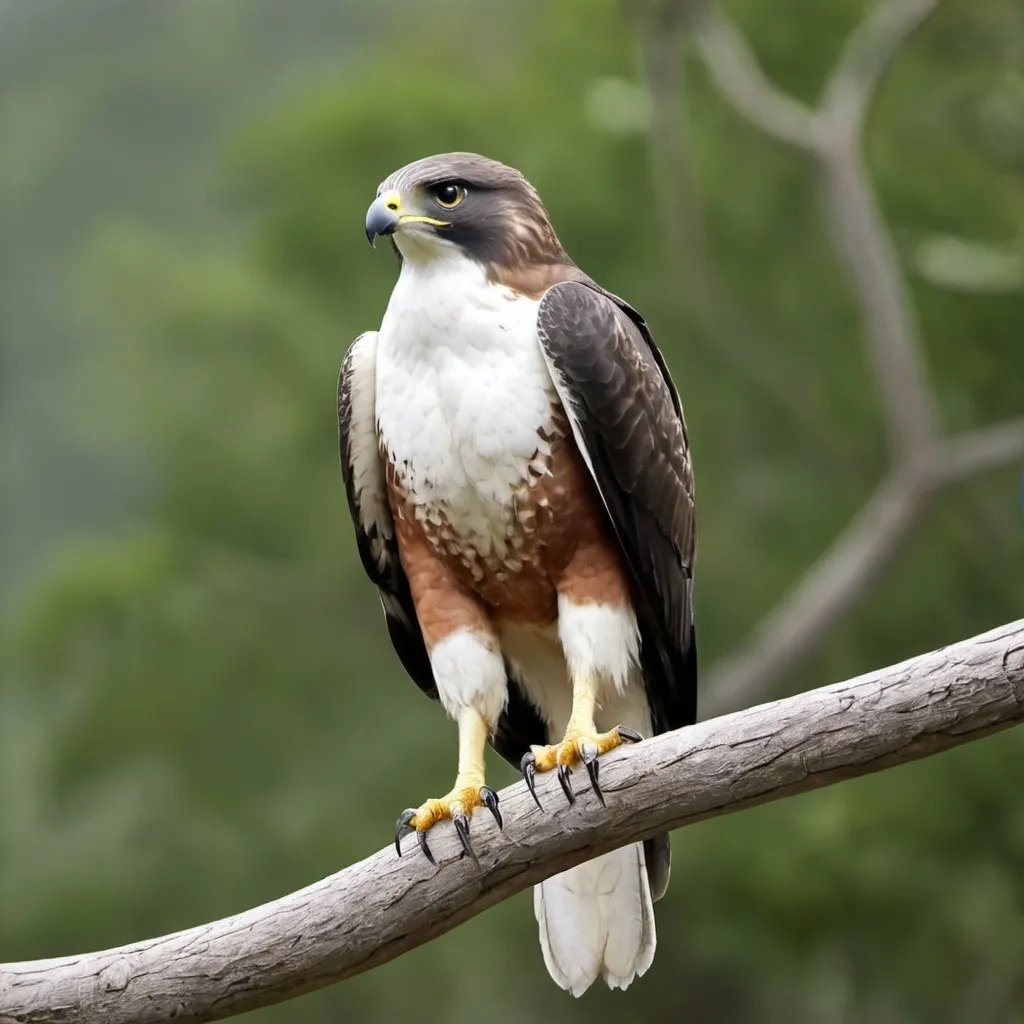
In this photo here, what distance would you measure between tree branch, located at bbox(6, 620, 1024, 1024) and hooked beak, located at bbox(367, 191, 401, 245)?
92 centimetres

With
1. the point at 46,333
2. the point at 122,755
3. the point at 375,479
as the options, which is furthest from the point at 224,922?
the point at 46,333

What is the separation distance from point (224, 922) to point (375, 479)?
824 mm

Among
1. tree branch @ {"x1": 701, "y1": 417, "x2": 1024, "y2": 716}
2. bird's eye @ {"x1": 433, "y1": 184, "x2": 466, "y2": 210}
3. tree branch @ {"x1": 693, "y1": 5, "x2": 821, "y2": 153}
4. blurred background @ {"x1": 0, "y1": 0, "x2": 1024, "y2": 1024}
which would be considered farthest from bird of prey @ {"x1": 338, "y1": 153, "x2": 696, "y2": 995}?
blurred background @ {"x1": 0, "y1": 0, "x2": 1024, "y2": 1024}

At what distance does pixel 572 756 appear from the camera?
2283 millimetres

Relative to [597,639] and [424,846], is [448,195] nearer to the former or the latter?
[597,639]

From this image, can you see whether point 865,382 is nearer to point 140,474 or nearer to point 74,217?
point 140,474

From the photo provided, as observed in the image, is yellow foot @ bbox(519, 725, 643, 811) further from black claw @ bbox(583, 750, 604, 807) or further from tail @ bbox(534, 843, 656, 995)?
tail @ bbox(534, 843, 656, 995)

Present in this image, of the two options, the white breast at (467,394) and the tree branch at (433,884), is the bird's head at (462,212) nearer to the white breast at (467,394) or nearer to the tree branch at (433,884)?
the white breast at (467,394)

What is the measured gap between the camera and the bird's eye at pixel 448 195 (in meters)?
2.48

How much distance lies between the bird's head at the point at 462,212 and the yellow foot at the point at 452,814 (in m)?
0.89

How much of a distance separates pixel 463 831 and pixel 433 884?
9cm

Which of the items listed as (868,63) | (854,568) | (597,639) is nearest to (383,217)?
(597,639)

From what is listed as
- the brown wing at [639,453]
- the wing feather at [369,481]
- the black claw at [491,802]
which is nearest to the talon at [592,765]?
the black claw at [491,802]

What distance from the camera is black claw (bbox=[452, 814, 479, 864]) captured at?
2.26 m
